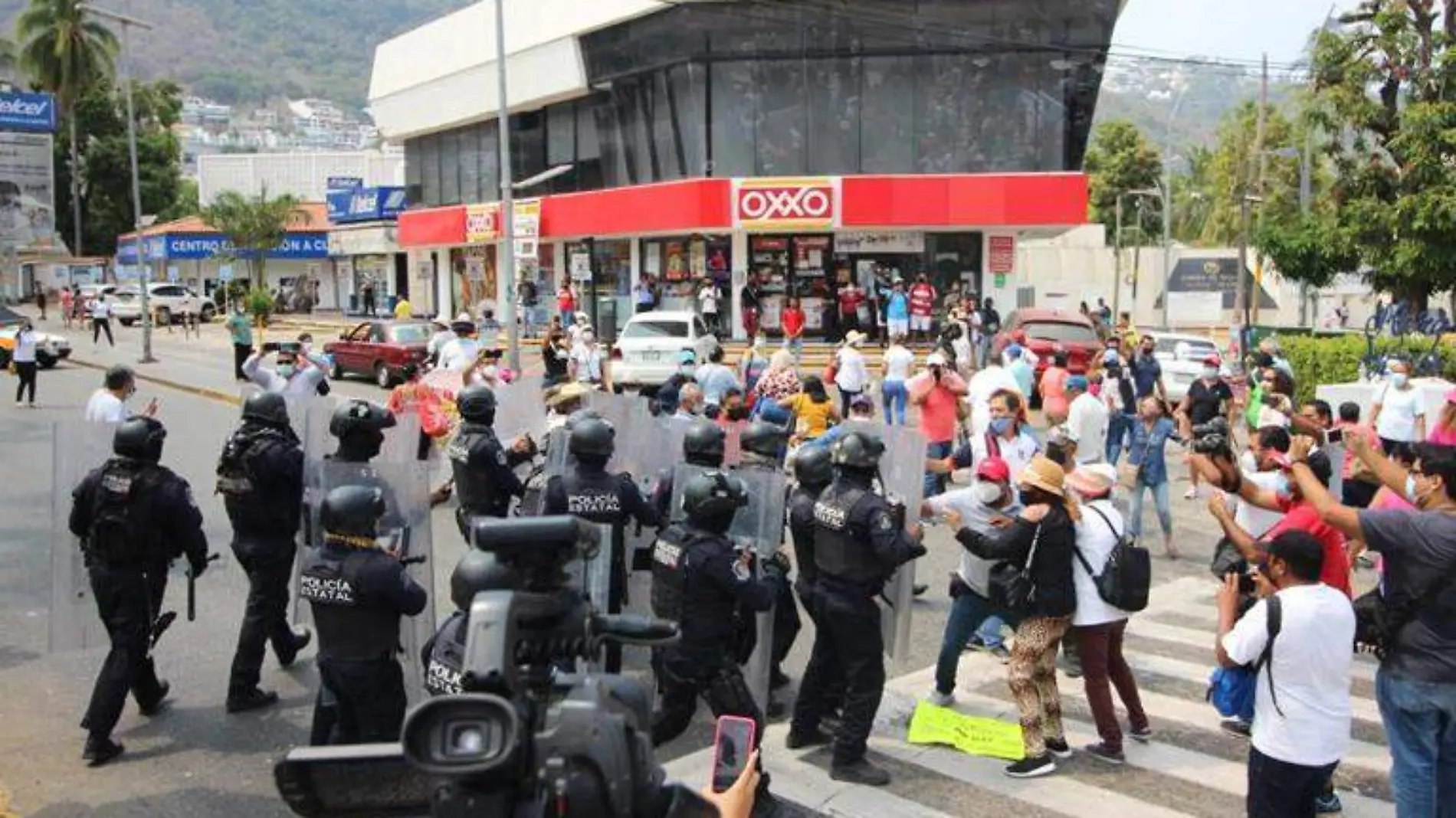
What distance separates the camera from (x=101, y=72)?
234 ft

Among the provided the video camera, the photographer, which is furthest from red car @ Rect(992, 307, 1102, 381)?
the video camera

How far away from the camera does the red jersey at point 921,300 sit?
2961 cm

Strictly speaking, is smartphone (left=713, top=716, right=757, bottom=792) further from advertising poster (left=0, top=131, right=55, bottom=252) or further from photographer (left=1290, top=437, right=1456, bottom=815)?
advertising poster (left=0, top=131, right=55, bottom=252)

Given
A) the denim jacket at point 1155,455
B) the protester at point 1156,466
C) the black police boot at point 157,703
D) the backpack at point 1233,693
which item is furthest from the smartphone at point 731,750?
the denim jacket at point 1155,455

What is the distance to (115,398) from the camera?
9.41 metres

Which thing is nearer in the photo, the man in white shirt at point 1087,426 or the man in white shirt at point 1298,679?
the man in white shirt at point 1298,679

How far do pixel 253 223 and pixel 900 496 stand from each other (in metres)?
51.1

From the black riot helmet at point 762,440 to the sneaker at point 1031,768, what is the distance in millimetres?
2319

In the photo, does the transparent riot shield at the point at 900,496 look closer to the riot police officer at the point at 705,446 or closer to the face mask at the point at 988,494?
the face mask at the point at 988,494

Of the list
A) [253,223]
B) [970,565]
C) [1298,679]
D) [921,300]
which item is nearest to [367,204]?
[253,223]

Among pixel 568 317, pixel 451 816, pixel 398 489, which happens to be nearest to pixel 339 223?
pixel 568 317

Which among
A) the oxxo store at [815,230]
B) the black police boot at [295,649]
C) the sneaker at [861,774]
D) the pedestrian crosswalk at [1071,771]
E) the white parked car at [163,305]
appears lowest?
the pedestrian crosswalk at [1071,771]

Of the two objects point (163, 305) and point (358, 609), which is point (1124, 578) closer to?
point (358, 609)

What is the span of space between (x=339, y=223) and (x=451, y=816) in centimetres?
5459
